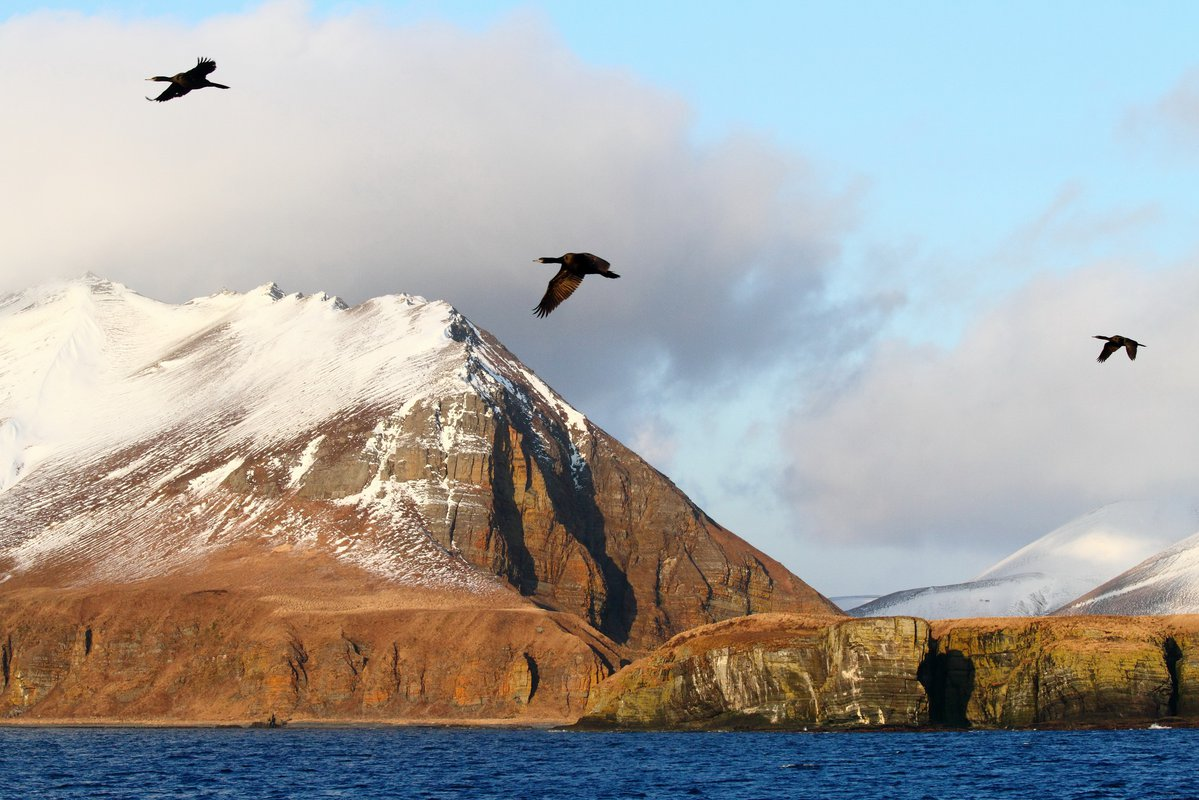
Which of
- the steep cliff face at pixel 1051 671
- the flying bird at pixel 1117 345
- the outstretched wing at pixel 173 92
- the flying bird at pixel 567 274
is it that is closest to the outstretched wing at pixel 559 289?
the flying bird at pixel 567 274

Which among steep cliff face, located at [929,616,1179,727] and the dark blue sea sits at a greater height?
steep cliff face, located at [929,616,1179,727]

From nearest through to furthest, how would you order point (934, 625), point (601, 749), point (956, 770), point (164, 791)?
point (164, 791)
point (956, 770)
point (601, 749)
point (934, 625)

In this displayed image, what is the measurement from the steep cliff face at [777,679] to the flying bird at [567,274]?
332 ft

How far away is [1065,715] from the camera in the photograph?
479 ft

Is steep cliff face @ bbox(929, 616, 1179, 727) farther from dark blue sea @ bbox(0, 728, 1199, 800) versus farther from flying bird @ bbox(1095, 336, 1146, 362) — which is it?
flying bird @ bbox(1095, 336, 1146, 362)

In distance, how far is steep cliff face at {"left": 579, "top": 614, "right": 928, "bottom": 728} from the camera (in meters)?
144

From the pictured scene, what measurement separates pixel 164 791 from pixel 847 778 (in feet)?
127

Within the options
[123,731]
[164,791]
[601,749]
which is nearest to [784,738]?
[601,749]

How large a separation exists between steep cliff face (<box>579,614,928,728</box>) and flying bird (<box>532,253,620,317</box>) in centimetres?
10125

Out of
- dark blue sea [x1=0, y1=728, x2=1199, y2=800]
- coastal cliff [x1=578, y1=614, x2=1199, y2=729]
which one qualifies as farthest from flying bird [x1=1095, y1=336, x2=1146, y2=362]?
coastal cliff [x1=578, y1=614, x2=1199, y2=729]

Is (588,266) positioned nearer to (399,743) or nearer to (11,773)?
(11,773)

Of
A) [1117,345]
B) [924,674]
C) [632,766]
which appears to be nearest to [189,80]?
[1117,345]

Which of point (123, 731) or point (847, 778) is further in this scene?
point (123, 731)

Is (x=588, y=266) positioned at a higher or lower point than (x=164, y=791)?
higher
